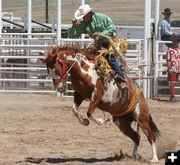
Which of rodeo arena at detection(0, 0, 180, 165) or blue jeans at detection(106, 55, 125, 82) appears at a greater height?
blue jeans at detection(106, 55, 125, 82)

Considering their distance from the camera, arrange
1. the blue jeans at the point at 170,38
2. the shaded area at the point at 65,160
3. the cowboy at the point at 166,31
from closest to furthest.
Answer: the shaded area at the point at 65,160, the blue jeans at the point at 170,38, the cowboy at the point at 166,31

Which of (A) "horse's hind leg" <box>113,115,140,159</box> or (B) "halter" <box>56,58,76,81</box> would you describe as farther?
(A) "horse's hind leg" <box>113,115,140,159</box>

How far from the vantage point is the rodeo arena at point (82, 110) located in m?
8.62

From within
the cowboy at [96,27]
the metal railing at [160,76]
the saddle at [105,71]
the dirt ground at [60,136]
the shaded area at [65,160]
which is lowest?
the dirt ground at [60,136]

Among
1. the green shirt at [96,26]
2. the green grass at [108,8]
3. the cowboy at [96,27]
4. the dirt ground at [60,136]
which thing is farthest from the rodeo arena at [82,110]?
the green grass at [108,8]

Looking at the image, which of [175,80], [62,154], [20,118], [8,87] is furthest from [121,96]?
[8,87]

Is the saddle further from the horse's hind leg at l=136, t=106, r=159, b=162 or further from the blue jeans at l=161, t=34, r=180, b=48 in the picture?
the blue jeans at l=161, t=34, r=180, b=48

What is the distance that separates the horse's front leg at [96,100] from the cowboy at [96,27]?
10.2 inches

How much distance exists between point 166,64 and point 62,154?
832cm

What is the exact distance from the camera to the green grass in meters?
53.8

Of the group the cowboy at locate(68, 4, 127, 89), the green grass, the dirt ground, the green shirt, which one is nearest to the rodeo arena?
the dirt ground

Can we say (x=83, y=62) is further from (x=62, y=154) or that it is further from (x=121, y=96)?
(x=62, y=154)

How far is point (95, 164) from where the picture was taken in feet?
28.0

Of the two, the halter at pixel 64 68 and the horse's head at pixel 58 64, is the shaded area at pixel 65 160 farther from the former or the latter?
the halter at pixel 64 68
